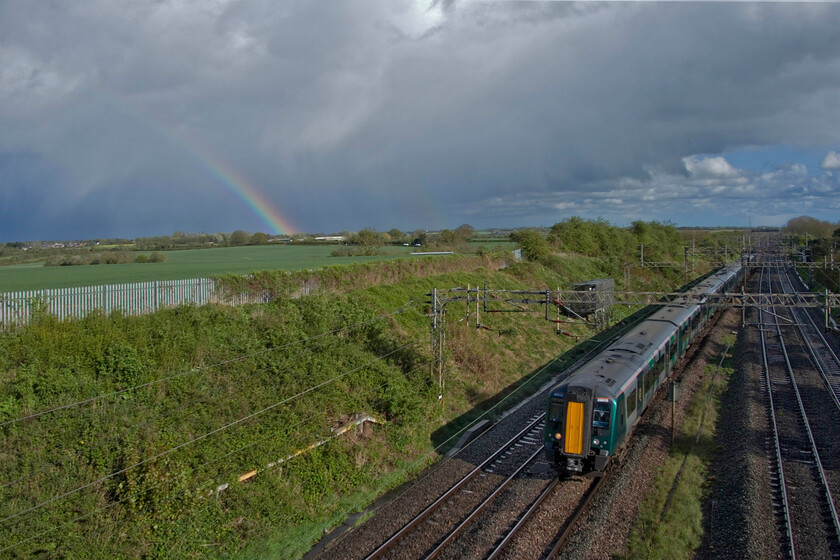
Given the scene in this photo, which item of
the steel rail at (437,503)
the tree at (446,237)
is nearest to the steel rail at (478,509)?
the steel rail at (437,503)

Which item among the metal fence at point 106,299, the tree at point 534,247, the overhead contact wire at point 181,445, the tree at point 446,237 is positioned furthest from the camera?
the tree at point 446,237

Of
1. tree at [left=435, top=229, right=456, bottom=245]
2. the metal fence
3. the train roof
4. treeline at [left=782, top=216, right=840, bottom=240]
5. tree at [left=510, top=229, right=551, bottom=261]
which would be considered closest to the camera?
the train roof

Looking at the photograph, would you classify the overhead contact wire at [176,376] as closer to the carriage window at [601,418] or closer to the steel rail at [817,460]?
the carriage window at [601,418]

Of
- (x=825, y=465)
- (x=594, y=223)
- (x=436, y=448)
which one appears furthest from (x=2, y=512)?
(x=594, y=223)

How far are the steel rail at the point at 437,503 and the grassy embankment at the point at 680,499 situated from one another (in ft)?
15.4

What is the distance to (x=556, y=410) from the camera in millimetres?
15484

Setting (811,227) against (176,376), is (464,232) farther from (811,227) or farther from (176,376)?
(811,227)

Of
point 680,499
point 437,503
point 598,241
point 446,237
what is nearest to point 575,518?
point 680,499

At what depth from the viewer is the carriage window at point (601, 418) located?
15.1 m

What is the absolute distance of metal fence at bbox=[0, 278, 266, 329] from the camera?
16875mm

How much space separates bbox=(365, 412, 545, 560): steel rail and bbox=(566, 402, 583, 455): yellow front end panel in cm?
Answer: 321

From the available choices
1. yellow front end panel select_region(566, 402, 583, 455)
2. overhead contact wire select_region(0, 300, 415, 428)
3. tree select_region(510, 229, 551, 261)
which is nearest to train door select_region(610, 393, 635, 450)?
yellow front end panel select_region(566, 402, 583, 455)

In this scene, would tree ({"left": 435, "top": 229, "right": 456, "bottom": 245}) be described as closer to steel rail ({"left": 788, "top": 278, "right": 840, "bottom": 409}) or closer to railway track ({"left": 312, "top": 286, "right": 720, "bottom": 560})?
steel rail ({"left": 788, "top": 278, "right": 840, "bottom": 409})

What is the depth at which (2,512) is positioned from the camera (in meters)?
11.0
